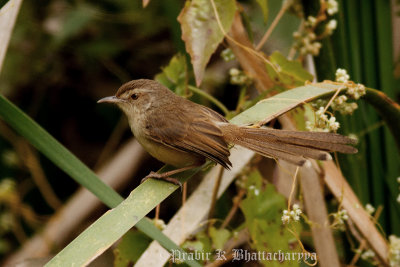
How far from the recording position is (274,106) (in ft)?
7.72

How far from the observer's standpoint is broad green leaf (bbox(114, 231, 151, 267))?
2527mm

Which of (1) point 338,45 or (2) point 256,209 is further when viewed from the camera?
(1) point 338,45

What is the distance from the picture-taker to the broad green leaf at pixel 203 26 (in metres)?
2.34

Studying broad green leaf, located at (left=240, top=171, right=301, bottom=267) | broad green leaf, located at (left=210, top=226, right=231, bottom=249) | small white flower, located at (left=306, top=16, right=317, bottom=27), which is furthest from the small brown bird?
small white flower, located at (left=306, top=16, right=317, bottom=27)

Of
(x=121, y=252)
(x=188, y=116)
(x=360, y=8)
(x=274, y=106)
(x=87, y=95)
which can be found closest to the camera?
(x=274, y=106)

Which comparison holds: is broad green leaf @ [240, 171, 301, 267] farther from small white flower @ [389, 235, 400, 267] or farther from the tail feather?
small white flower @ [389, 235, 400, 267]

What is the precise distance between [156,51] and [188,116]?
2.17 m

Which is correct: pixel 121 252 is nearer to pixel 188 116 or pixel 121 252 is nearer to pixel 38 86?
pixel 188 116

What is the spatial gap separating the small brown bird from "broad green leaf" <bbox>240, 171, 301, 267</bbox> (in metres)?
0.20

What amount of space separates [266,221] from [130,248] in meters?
0.67

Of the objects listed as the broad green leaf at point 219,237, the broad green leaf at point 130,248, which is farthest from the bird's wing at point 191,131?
the broad green leaf at point 130,248

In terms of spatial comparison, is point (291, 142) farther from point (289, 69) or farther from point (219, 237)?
point (219, 237)

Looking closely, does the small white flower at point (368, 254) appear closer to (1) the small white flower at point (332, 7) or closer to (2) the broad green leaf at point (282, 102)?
(2) the broad green leaf at point (282, 102)

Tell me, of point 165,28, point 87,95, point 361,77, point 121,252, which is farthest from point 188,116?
point 87,95
